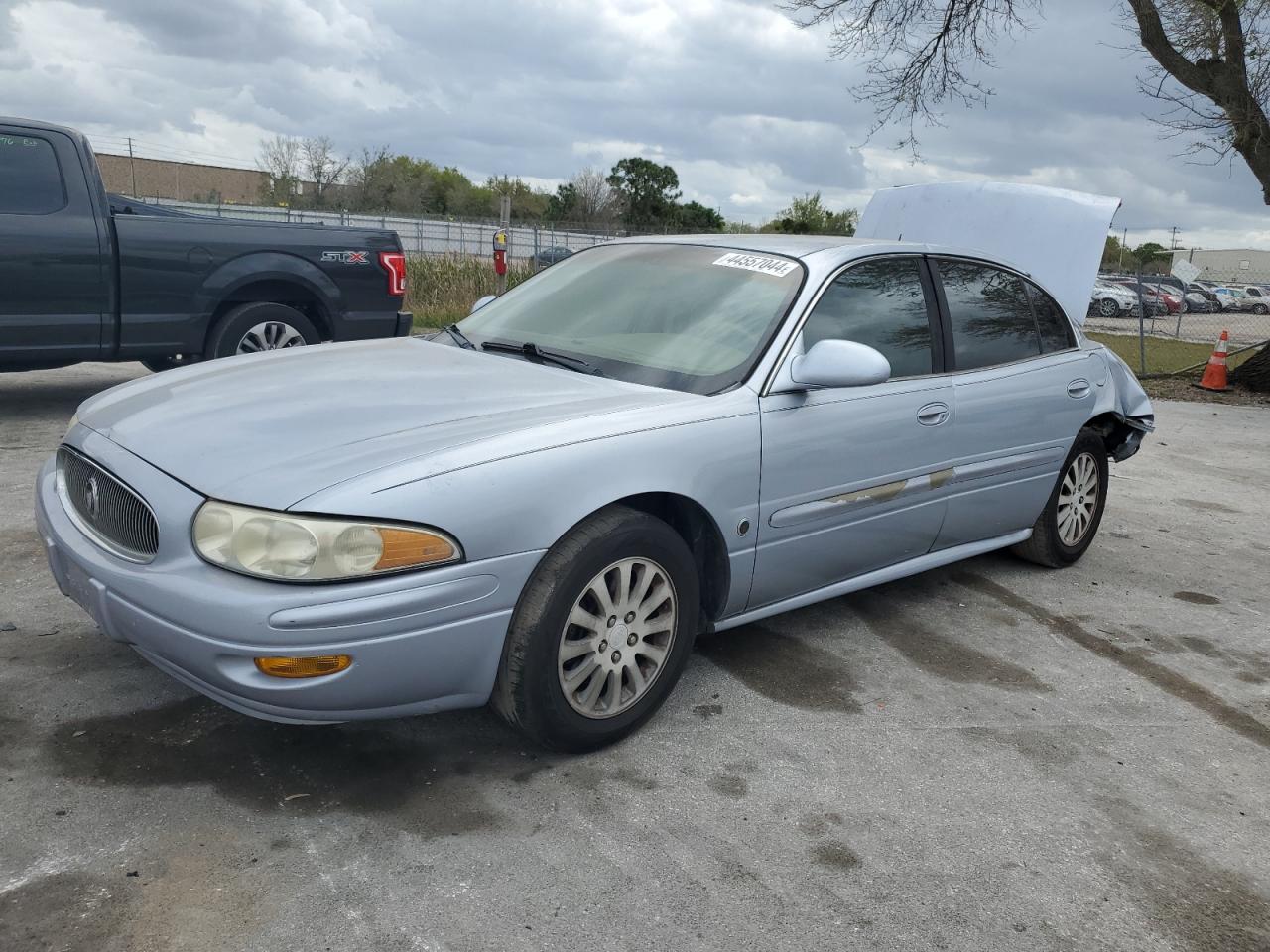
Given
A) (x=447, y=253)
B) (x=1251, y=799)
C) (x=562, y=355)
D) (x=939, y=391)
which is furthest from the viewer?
(x=447, y=253)

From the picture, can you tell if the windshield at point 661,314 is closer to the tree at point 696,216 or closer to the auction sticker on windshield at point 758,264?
the auction sticker on windshield at point 758,264

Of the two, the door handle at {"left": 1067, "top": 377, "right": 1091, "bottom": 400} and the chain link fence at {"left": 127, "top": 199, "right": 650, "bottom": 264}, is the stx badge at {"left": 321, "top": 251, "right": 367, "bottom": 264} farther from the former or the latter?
the chain link fence at {"left": 127, "top": 199, "right": 650, "bottom": 264}

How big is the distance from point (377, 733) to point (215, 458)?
973 millimetres

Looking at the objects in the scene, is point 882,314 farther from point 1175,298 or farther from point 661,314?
point 1175,298

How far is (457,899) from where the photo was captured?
247 cm

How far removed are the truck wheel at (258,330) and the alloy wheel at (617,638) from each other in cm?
506

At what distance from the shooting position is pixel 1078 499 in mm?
5262

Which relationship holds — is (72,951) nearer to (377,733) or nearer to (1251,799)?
(377,733)

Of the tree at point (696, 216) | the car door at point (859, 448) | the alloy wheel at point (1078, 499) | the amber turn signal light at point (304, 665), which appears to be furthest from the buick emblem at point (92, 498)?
the tree at point (696, 216)

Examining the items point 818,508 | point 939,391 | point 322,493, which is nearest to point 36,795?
point 322,493

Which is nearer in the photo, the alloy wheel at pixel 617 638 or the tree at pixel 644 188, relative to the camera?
the alloy wheel at pixel 617 638

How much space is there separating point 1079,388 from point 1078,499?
1.97 ft

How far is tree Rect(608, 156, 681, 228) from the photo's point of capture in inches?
2712

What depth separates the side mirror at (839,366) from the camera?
3.49m
